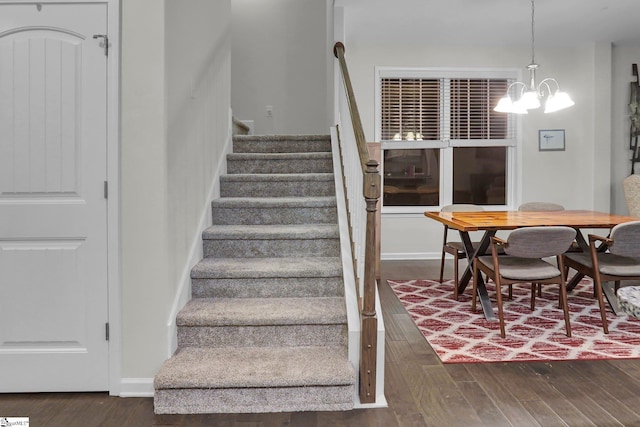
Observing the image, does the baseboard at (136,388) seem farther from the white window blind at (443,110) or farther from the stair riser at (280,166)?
the white window blind at (443,110)

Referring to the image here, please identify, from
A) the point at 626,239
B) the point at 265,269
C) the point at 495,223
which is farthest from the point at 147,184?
the point at 626,239

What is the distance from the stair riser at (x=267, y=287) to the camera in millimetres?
2740

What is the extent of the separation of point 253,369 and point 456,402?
102cm

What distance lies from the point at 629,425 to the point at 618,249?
157 centimetres

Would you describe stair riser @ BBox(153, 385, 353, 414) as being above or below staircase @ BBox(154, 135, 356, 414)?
below

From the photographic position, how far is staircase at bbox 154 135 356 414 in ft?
6.97

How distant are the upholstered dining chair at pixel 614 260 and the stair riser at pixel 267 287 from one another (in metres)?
1.97

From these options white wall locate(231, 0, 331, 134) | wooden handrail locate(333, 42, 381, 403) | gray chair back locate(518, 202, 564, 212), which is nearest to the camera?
wooden handrail locate(333, 42, 381, 403)

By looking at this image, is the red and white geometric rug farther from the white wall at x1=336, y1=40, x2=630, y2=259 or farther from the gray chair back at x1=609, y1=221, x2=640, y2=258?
the white wall at x1=336, y1=40, x2=630, y2=259

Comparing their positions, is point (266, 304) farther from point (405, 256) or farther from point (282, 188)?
point (405, 256)

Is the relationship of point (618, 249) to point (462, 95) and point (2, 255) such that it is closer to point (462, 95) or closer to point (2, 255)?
point (462, 95)

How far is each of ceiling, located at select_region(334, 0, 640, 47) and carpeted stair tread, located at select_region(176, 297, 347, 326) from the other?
10.7 feet

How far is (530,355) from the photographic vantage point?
2771 millimetres

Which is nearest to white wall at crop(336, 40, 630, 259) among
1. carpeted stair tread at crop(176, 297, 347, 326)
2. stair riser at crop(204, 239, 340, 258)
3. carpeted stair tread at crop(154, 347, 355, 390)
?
stair riser at crop(204, 239, 340, 258)
